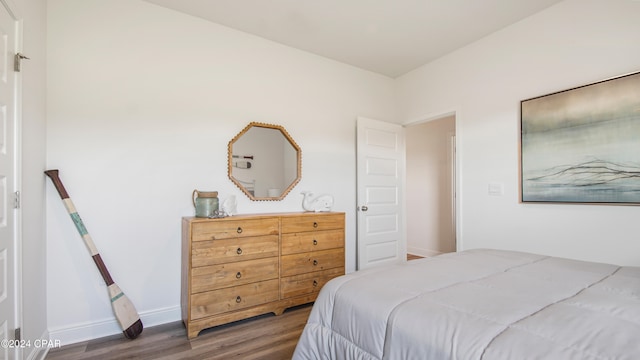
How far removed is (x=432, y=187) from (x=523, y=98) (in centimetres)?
232

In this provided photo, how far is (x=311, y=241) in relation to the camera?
2.74 metres

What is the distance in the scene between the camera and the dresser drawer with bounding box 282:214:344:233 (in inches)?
103


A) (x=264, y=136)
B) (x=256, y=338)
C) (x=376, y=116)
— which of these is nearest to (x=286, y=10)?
(x=264, y=136)

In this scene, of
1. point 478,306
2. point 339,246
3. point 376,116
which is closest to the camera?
point 478,306

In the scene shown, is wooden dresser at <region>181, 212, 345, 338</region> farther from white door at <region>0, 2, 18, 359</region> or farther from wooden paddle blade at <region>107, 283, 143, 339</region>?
white door at <region>0, 2, 18, 359</region>

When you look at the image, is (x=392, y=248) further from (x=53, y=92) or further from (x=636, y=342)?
(x=53, y=92)

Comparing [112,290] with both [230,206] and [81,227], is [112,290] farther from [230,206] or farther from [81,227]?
[230,206]

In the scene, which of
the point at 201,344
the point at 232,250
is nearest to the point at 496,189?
the point at 232,250

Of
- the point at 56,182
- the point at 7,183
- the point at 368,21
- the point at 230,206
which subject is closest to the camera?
the point at 7,183

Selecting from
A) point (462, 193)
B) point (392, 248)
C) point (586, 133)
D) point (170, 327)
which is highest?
point (586, 133)

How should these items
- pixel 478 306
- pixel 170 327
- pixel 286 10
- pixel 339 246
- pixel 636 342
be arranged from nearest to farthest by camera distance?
pixel 636 342, pixel 478 306, pixel 170 327, pixel 286 10, pixel 339 246

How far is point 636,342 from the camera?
2.47ft

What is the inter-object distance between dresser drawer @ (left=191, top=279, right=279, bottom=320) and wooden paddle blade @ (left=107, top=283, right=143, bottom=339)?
441 millimetres

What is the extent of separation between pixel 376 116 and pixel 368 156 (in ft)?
2.08
